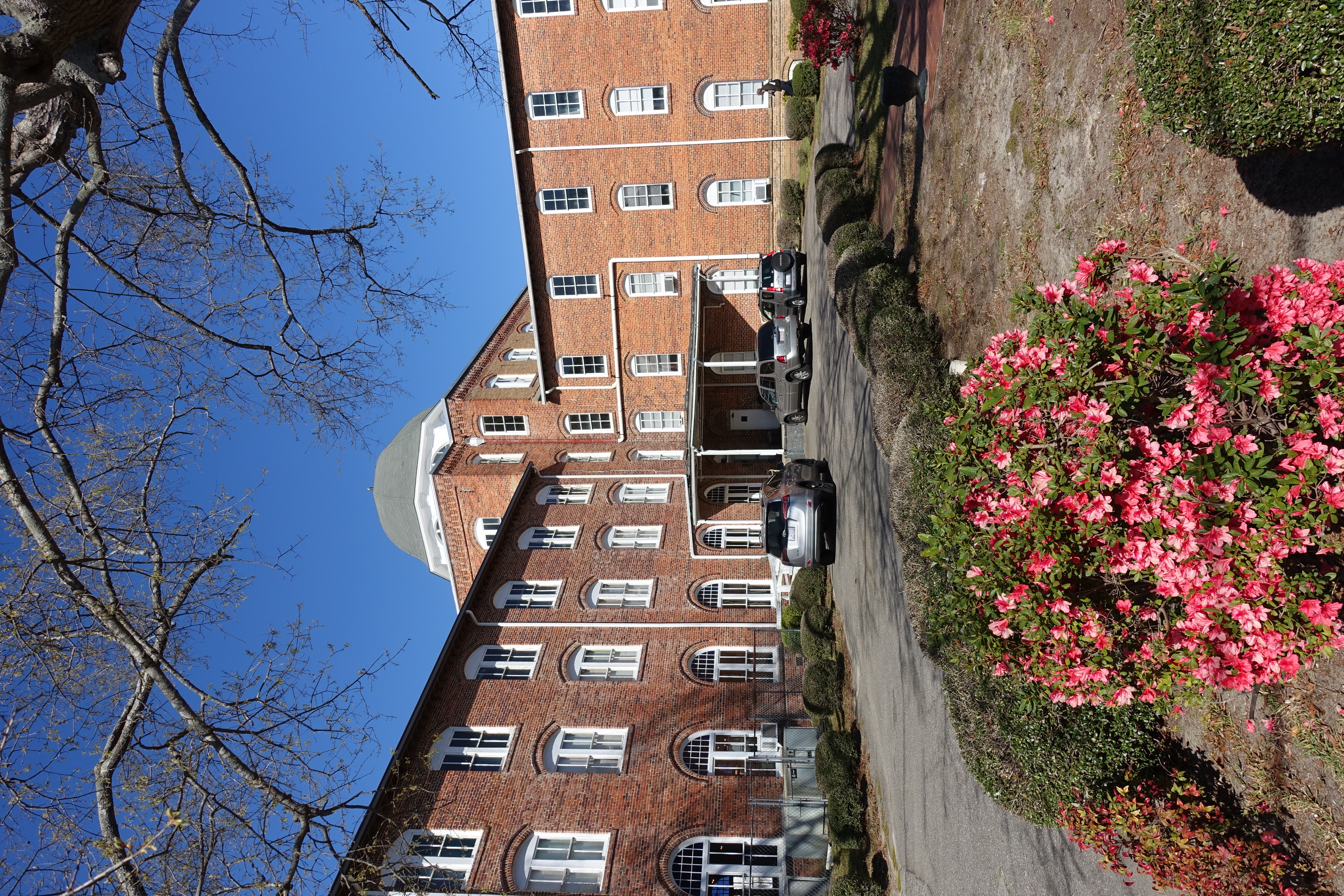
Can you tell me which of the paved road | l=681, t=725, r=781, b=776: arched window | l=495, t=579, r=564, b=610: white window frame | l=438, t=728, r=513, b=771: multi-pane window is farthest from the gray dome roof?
the paved road

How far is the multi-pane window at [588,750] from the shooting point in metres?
19.1

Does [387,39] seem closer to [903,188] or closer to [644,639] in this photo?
[903,188]

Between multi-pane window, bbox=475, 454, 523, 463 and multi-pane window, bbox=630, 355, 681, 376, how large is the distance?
268 inches

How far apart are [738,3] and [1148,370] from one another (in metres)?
24.6

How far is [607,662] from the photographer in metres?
22.4

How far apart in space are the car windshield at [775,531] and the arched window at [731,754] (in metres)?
5.99

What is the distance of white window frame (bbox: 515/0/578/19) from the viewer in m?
23.8

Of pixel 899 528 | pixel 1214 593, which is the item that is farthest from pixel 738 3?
pixel 1214 593

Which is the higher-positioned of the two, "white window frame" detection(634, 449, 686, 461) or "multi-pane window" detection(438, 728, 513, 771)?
"white window frame" detection(634, 449, 686, 461)

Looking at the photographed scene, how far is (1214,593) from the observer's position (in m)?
4.60

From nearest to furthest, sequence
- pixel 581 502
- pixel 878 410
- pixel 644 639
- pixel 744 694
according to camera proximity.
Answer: pixel 878 410 < pixel 744 694 < pixel 644 639 < pixel 581 502

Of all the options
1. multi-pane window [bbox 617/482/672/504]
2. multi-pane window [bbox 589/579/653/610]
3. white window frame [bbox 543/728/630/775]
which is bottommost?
white window frame [bbox 543/728/630/775]

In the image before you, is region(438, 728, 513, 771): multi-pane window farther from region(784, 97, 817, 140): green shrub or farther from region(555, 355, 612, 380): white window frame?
region(784, 97, 817, 140): green shrub

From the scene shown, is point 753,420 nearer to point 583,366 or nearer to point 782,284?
point 583,366
